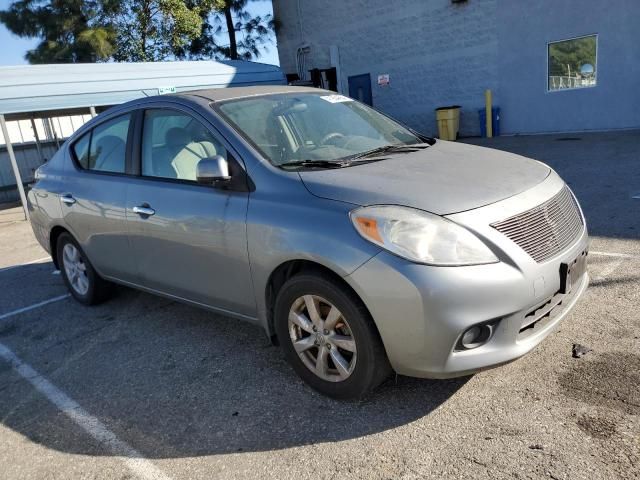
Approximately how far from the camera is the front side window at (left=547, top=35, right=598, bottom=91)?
46.1 ft

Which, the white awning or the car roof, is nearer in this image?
the car roof

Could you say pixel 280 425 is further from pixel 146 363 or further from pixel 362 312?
pixel 146 363

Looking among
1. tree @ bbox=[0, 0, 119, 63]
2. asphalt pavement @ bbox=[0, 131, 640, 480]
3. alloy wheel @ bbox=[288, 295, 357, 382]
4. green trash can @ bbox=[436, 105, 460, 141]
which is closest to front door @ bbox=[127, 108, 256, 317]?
alloy wheel @ bbox=[288, 295, 357, 382]

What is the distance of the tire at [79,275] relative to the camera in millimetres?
4785

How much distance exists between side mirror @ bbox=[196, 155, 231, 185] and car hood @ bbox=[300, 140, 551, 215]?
1.53 feet

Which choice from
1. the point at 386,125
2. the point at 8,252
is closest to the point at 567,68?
the point at 386,125

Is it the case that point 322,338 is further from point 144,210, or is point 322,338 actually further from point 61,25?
point 61,25

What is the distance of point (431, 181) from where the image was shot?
9.59ft

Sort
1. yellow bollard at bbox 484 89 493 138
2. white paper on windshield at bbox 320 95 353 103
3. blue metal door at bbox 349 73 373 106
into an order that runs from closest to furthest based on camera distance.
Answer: white paper on windshield at bbox 320 95 353 103 → yellow bollard at bbox 484 89 493 138 → blue metal door at bbox 349 73 373 106

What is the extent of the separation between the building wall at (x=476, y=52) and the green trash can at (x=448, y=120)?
2.00 ft

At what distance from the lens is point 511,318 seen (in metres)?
2.59

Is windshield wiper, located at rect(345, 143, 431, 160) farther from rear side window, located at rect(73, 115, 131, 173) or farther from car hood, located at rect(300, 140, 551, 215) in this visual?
rear side window, located at rect(73, 115, 131, 173)

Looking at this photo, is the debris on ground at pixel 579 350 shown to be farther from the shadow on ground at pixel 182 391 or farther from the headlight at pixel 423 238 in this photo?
the headlight at pixel 423 238

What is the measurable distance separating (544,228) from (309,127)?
1.67 meters
